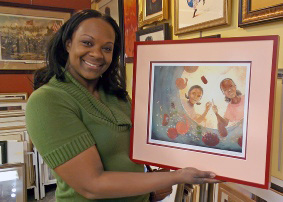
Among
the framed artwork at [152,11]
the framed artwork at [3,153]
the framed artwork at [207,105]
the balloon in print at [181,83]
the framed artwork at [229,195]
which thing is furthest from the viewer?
the framed artwork at [3,153]

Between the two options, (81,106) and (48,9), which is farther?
(48,9)

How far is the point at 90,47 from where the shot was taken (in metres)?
0.79

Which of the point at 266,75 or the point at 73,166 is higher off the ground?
the point at 266,75

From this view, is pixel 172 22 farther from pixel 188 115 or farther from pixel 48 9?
pixel 48 9

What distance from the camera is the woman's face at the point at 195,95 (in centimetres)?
74

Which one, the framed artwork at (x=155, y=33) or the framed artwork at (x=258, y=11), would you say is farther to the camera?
the framed artwork at (x=155, y=33)

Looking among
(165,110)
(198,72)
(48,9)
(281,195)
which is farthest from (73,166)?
(48,9)

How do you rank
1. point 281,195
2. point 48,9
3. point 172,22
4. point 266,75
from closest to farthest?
point 266,75 < point 281,195 < point 172,22 < point 48,9

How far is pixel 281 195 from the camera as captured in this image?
87 centimetres

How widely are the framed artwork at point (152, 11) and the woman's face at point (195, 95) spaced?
872 millimetres

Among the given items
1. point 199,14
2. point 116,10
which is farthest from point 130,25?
point 199,14

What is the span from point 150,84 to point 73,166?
33 cm

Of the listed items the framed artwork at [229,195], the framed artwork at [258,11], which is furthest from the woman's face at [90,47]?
the framed artwork at [229,195]

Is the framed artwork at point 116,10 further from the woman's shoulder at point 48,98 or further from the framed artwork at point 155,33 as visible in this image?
the woman's shoulder at point 48,98
